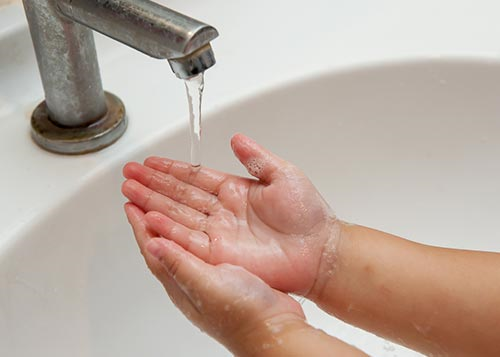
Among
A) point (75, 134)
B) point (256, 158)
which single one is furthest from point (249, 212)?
point (75, 134)

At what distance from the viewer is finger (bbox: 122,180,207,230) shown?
515 millimetres

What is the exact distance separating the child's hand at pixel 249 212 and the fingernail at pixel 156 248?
0.14ft

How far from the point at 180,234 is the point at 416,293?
0.62ft

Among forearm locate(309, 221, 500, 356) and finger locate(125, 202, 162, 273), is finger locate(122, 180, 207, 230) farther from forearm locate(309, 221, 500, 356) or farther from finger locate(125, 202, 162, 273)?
forearm locate(309, 221, 500, 356)

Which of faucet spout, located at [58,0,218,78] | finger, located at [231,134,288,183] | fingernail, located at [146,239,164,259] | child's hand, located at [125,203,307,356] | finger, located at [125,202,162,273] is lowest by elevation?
child's hand, located at [125,203,307,356]

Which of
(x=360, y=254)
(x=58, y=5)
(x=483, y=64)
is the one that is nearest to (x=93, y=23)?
(x=58, y=5)

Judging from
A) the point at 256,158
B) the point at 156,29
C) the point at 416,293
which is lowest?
the point at 416,293

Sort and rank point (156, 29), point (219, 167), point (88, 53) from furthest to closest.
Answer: point (219, 167), point (88, 53), point (156, 29)

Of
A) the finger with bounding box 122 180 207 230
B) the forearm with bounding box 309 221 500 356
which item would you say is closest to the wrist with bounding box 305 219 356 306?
the forearm with bounding box 309 221 500 356

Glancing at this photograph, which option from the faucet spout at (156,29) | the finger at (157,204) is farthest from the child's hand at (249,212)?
the faucet spout at (156,29)

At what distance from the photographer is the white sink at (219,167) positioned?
0.52 meters

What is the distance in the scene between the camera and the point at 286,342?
1.49 ft

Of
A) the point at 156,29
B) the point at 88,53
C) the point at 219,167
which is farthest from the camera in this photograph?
the point at 219,167

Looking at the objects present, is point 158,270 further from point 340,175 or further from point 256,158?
point 340,175
